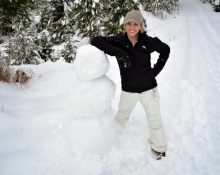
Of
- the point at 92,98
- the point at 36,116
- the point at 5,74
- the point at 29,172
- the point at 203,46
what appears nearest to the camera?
the point at 29,172

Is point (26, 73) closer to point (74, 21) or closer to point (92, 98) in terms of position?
point (92, 98)

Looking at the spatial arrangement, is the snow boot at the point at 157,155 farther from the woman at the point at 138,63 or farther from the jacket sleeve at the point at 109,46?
the jacket sleeve at the point at 109,46

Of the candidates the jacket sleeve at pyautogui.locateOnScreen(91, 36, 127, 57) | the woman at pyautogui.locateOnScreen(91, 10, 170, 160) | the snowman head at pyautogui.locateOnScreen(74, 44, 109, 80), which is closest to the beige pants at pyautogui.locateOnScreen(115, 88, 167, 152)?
the woman at pyautogui.locateOnScreen(91, 10, 170, 160)

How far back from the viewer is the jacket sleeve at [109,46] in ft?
13.6

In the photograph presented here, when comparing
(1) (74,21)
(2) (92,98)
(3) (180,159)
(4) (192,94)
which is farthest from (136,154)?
(1) (74,21)

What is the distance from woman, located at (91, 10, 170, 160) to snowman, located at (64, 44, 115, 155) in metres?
0.25

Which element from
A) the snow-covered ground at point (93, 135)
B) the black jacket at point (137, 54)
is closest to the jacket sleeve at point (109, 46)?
the black jacket at point (137, 54)

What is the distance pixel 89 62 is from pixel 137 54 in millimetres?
654

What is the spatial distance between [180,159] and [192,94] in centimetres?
287

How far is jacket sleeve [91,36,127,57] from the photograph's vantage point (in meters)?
4.14

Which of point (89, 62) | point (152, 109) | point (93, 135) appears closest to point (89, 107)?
point (93, 135)

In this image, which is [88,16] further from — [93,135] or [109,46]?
[93,135]

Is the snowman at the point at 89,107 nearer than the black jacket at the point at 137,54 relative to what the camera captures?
No

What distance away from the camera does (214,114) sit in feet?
20.2
